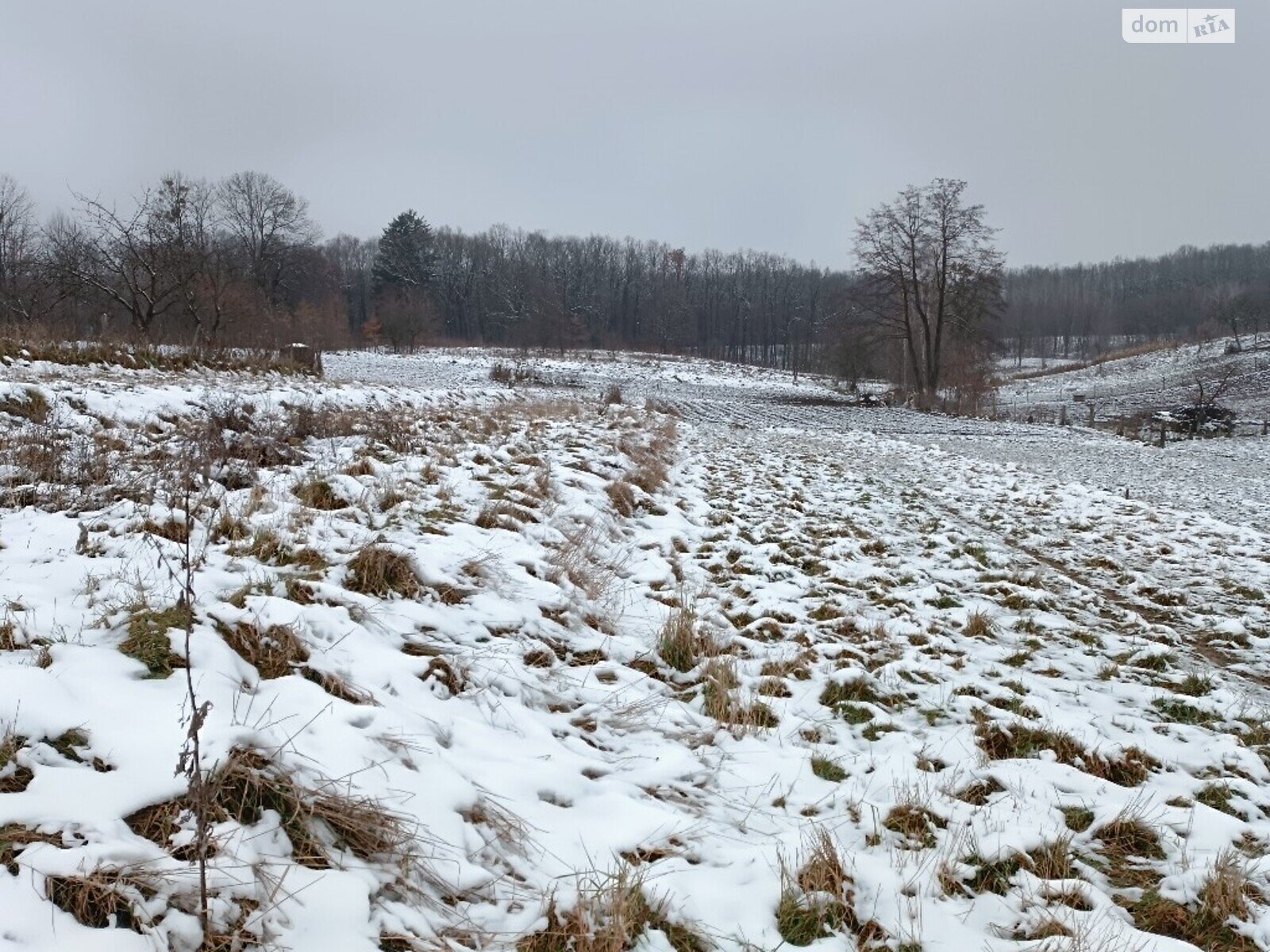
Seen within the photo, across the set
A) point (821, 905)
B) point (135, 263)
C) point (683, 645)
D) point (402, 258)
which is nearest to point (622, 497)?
point (683, 645)

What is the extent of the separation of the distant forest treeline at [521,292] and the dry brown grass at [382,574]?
13.0 metres

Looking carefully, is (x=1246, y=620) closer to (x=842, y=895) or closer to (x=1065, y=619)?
(x=1065, y=619)

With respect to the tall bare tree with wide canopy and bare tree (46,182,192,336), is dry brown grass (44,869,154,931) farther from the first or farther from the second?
the tall bare tree with wide canopy

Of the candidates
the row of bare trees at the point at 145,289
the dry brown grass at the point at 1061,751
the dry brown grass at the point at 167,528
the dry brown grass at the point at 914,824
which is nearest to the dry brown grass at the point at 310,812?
the dry brown grass at the point at 914,824

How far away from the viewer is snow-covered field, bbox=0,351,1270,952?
6.27 ft

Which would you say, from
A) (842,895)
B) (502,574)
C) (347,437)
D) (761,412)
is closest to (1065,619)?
(842,895)

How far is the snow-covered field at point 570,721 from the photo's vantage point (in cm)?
191

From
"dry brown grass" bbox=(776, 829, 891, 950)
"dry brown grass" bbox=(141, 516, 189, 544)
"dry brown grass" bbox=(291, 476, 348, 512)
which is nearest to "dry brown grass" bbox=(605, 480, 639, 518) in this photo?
"dry brown grass" bbox=(291, 476, 348, 512)

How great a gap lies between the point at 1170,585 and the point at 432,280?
238ft

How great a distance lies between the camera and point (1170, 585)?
5.89 meters


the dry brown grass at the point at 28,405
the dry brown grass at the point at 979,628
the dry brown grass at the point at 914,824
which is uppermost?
the dry brown grass at the point at 28,405

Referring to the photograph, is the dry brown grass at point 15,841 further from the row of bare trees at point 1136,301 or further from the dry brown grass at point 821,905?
the row of bare trees at point 1136,301

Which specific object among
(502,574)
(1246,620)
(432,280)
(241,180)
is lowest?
(1246,620)

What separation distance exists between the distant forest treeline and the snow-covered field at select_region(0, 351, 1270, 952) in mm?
12474
